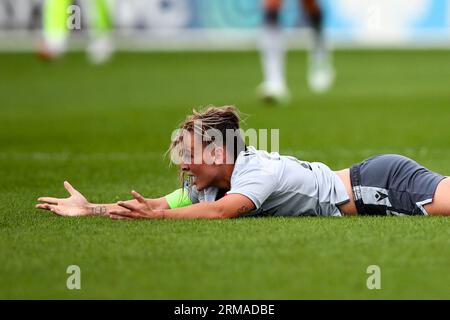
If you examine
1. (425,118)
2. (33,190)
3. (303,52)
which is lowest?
(33,190)

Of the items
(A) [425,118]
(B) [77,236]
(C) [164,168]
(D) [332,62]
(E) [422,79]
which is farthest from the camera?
(D) [332,62]

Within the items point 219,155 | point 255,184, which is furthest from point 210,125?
point 255,184

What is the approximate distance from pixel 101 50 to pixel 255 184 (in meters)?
18.4

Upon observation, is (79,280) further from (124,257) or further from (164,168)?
(164,168)

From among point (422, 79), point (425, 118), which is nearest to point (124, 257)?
point (425, 118)

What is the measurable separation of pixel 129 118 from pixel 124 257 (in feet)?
29.9

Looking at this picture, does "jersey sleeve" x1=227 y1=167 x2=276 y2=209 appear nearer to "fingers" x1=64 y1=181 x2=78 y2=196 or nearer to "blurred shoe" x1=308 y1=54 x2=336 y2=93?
"fingers" x1=64 y1=181 x2=78 y2=196

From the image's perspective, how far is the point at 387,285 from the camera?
4.51 m

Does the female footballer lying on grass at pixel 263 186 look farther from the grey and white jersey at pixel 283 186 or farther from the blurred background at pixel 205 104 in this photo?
the blurred background at pixel 205 104

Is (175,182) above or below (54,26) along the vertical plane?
below

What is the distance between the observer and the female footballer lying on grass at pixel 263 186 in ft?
19.2

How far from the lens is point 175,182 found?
27.1 ft

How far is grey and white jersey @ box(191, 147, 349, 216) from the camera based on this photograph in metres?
5.81

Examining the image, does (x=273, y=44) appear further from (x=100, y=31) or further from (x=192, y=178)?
(x=192, y=178)
